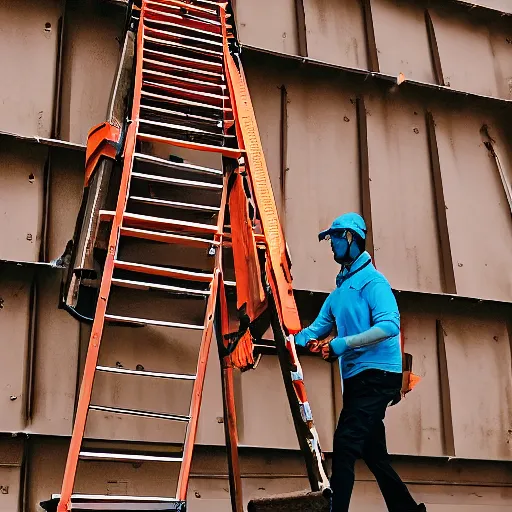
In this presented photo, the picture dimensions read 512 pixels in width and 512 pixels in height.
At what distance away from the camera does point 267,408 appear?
624cm

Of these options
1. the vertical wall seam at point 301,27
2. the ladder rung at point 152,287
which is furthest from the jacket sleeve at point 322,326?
the vertical wall seam at point 301,27

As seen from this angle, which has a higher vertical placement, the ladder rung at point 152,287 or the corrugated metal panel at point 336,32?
the corrugated metal panel at point 336,32

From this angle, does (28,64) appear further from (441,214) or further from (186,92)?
(441,214)

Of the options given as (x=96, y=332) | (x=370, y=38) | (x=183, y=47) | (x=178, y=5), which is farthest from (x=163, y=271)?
(x=370, y=38)

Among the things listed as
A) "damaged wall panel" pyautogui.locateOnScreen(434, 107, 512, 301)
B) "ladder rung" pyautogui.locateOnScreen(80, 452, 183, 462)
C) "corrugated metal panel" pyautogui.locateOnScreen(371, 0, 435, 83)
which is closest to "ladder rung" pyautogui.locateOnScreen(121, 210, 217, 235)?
"ladder rung" pyautogui.locateOnScreen(80, 452, 183, 462)

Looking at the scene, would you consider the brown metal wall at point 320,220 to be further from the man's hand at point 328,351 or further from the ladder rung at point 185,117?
the man's hand at point 328,351

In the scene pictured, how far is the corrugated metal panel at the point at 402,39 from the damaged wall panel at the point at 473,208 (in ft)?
1.72

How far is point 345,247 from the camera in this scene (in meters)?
3.89

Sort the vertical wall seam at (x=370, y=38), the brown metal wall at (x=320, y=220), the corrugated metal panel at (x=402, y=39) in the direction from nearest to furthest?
the brown metal wall at (x=320, y=220)
the vertical wall seam at (x=370, y=38)
the corrugated metal panel at (x=402, y=39)

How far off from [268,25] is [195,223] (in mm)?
3867

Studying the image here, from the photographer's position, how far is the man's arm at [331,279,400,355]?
356 cm

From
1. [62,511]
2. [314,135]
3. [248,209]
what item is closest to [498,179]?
[314,135]

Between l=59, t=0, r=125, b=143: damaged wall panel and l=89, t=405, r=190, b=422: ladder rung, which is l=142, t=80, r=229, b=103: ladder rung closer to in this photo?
l=59, t=0, r=125, b=143: damaged wall panel

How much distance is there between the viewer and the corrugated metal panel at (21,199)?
19.6 feet
